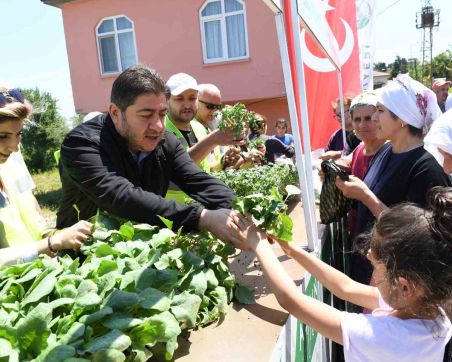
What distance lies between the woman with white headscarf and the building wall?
9446 mm

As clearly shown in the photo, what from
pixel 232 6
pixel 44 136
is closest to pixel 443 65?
pixel 232 6

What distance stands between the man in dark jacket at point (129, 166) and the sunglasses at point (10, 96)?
26 cm

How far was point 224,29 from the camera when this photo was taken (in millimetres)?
12133

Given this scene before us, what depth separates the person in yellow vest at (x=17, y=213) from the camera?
1489 millimetres

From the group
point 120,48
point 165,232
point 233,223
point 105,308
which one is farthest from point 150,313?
point 120,48

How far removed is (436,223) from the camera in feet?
4.19

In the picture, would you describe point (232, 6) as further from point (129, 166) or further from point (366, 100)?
point (129, 166)

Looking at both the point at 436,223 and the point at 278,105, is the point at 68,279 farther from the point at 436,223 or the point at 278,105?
the point at 278,105

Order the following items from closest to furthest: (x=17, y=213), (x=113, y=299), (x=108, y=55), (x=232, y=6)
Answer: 1. (x=113, y=299)
2. (x=17, y=213)
3. (x=232, y=6)
4. (x=108, y=55)

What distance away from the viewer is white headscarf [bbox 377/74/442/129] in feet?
7.54

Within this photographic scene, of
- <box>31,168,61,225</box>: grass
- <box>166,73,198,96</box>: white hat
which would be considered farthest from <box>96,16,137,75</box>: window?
<box>166,73,198,96</box>: white hat

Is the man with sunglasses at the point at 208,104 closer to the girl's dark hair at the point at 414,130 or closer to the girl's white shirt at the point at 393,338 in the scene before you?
the girl's dark hair at the point at 414,130

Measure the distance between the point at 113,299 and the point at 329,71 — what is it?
3465 millimetres

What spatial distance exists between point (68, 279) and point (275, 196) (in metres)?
0.80
